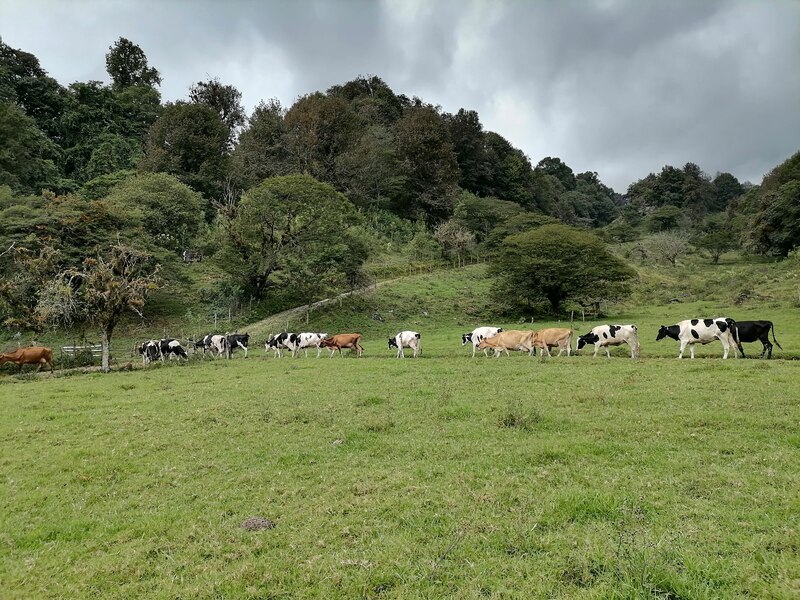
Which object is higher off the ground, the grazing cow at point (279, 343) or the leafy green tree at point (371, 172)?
the leafy green tree at point (371, 172)

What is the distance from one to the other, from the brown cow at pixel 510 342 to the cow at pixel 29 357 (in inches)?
751

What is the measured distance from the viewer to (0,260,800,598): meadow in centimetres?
469

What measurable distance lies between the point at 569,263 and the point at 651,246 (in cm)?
3297

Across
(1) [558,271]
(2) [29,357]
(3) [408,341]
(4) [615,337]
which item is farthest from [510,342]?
(2) [29,357]

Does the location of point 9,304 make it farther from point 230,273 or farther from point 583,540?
point 583,540

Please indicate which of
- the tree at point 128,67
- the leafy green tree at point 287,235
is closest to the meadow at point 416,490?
the leafy green tree at point 287,235

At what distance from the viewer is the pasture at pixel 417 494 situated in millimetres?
4680

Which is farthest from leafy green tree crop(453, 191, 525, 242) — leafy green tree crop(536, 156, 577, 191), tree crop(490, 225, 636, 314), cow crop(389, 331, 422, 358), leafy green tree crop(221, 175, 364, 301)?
leafy green tree crop(536, 156, 577, 191)

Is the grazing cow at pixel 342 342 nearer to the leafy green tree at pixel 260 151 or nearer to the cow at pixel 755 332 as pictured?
the cow at pixel 755 332

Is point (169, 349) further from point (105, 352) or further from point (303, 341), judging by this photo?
point (303, 341)

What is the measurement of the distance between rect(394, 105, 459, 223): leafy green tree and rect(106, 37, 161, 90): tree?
38.3 metres

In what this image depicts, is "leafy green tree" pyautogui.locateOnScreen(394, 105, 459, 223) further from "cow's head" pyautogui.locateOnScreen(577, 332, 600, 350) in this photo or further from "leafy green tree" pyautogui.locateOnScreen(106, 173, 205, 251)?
"cow's head" pyautogui.locateOnScreen(577, 332, 600, 350)

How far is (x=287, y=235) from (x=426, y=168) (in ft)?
109

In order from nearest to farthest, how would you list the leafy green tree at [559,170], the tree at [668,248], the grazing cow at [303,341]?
1. the grazing cow at [303,341]
2. the tree at [668,248]
3. the leafy green tree at [559,170]
